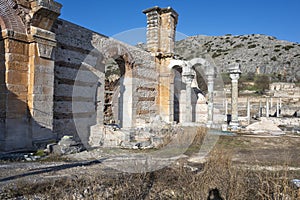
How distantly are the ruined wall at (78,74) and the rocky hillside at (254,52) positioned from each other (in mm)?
22021

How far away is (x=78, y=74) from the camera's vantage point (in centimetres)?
868

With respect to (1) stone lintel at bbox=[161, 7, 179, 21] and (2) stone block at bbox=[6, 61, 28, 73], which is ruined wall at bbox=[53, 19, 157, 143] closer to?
(2) stone block at bbox=[6, 61, 28, 73]

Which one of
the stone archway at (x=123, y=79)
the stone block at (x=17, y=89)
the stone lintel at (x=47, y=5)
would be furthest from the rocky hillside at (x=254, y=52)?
the stone block at (x=17, y=89)

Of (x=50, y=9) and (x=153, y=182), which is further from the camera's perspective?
(x=50, y=9)

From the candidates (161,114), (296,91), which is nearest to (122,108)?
(161,114)

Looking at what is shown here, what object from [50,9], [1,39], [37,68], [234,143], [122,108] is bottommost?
[234,143]

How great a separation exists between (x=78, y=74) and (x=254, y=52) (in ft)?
135

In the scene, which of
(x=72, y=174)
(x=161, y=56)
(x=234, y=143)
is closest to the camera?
(x=72, y=174)

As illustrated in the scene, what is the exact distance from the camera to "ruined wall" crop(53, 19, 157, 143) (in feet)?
26.5

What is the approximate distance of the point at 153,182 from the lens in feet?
12.9

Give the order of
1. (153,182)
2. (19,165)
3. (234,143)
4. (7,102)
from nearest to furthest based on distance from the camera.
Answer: (153,182), (19,165), (7,102), (234,143)

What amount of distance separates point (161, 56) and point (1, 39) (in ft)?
26.4

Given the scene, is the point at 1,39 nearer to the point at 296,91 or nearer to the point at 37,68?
the point at 37,68

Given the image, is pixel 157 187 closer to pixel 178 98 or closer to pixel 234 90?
pixel 234 90
